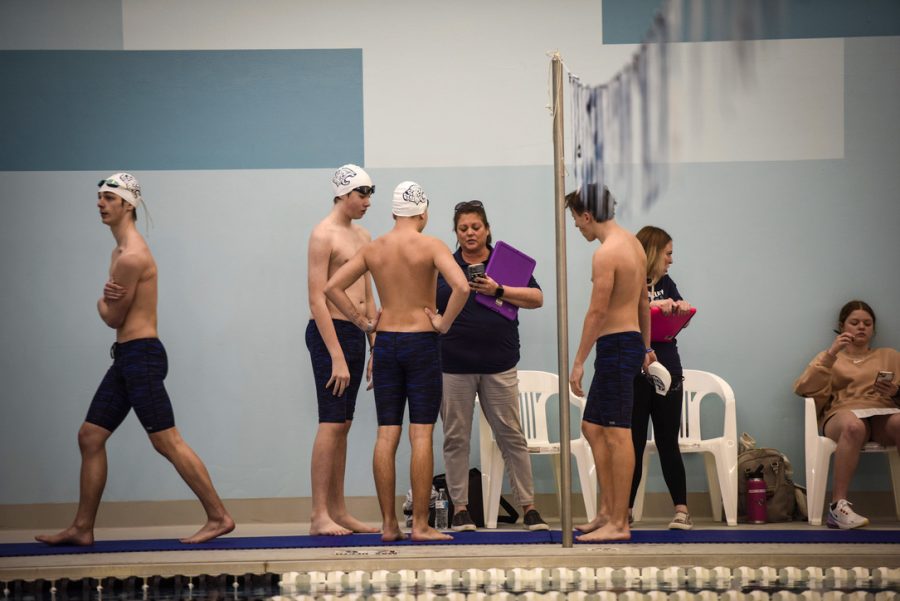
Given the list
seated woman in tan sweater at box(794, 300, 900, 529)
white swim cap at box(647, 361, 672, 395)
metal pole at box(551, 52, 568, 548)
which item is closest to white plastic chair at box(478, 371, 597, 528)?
white swim cap at box(647, 361, 672, 395)

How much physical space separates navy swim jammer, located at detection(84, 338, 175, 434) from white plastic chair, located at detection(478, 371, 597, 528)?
185 cm

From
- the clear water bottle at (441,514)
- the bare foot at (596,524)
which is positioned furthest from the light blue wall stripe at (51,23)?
the bare foot at (596,524)

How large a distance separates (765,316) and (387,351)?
282 cm

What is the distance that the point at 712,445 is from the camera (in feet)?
20.6

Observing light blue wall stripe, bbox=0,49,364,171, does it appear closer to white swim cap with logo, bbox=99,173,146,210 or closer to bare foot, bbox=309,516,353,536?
white swim cap with logo, bbox=99,173,146,210

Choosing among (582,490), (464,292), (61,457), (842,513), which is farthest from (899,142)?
(61,457)

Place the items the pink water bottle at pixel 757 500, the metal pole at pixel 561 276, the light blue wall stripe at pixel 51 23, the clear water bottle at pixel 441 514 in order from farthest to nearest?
the light blue wall stripe at pixel 51 23, the pink water bottle at pixel 757 500, the clear water bottle at pixel 441 514, the metal pole at pixel 561 276

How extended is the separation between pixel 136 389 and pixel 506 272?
204cm

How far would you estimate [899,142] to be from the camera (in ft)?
22.5

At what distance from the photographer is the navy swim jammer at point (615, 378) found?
17.3 ft

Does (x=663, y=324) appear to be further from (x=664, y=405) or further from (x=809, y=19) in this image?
(x=809, y=19)

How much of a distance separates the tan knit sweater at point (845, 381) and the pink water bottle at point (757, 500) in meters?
0.56

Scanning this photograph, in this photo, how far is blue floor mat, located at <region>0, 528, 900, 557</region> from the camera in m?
5.16

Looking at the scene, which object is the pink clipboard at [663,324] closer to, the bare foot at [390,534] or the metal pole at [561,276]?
the metal pole at [561,276]
